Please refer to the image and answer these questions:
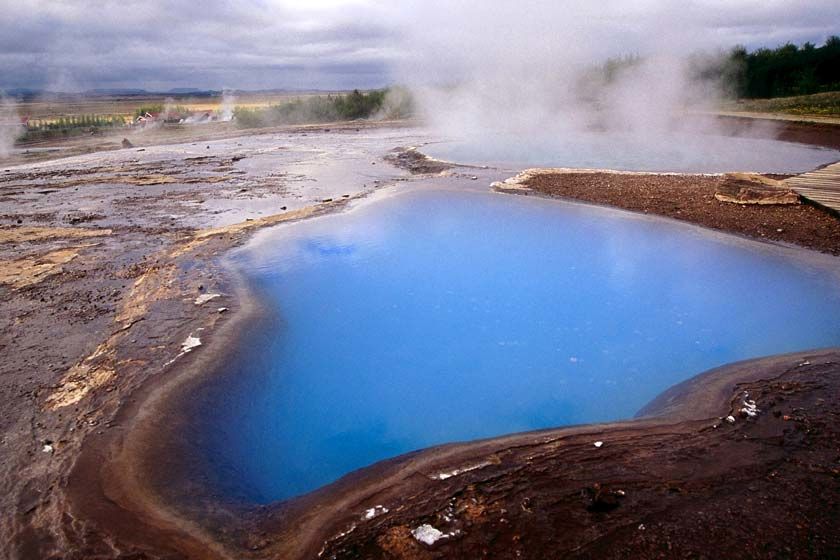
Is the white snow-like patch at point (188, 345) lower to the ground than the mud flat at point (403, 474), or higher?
higher

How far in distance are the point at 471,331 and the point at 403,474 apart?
1.89 meters

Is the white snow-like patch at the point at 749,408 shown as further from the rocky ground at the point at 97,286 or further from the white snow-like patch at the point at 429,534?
the rocky ground at the point at 97,286

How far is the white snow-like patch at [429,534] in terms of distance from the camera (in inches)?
90.6

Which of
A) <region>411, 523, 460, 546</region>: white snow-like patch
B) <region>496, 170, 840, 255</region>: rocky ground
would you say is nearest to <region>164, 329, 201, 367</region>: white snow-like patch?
<region>411, 523, 460, 546</region>: white snow-like patch

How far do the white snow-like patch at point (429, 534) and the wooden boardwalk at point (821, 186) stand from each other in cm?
711

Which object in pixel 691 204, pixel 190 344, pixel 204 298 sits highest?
pixel 691 204

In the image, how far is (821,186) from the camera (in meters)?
8.06

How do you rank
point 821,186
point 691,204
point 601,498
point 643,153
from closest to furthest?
point 601,498 < point 691,204 < point 821,186 < point 643,153

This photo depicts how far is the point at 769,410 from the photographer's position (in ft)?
10.2

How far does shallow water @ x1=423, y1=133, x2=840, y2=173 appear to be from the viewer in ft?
37.5

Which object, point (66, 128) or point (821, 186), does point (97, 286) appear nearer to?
point (821, 186)

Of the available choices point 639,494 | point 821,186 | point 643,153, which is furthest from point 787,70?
point 639,494

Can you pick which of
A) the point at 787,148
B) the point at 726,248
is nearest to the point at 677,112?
the point at 787,148

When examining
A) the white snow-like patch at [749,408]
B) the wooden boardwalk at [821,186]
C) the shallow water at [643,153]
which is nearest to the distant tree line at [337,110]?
the shallow water at [643,153]
